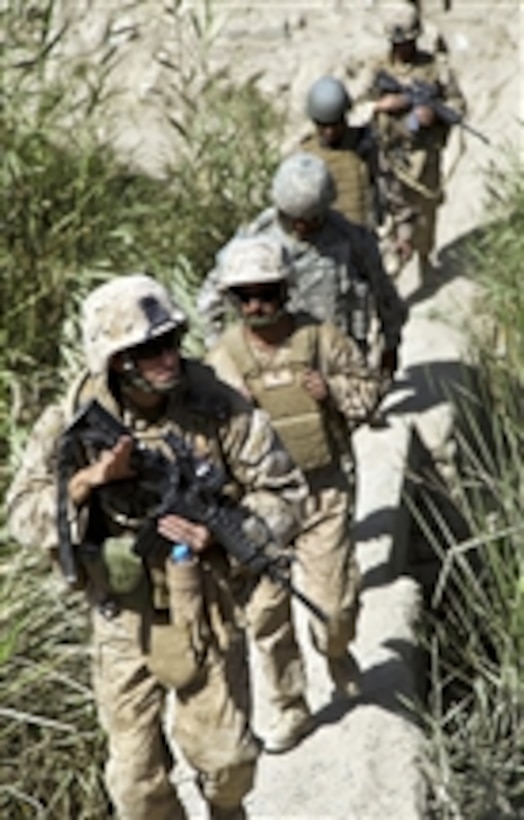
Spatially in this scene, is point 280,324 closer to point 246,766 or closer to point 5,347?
point 246,766

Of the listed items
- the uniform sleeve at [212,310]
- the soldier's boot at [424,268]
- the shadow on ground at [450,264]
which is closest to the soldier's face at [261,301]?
the uniform sleeve at [212,310]

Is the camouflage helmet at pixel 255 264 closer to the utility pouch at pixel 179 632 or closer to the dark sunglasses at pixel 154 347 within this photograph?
the dark sunglasses at pixel 154 347

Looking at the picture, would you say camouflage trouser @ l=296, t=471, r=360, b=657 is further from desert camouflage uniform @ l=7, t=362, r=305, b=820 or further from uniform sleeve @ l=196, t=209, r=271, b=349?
desert camouflage uniform @ l=7, t=362, r=305, b=820

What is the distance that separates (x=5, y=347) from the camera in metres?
5.61

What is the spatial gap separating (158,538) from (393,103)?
15.3ft

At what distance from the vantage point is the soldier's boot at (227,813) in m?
3.70

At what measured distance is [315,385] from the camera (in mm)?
4105

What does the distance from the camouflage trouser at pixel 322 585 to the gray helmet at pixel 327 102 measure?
200cm

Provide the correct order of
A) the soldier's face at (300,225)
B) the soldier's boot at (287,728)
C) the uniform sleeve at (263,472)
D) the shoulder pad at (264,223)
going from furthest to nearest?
the shoulder pad at (264,223) < the soldier's face at (300,225) < the soldier's boot at (287,728) < the uniform sleeve at (263,472)

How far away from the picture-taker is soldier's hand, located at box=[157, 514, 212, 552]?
322 cm

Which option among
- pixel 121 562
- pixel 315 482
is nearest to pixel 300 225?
pixel 315 482

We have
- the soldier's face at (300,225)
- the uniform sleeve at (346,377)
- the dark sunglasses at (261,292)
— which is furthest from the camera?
Result: the soldier's face at (300,225)

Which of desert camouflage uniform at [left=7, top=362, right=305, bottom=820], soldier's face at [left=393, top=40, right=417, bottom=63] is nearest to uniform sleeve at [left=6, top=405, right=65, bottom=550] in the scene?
desert camouflage uniform at [left=7, top=362, right=305, bottom=820]

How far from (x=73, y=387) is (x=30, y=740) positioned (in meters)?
1.42
